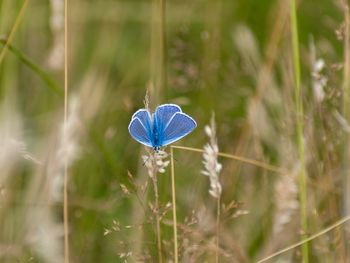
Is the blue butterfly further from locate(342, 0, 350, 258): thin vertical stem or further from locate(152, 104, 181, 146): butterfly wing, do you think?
locate(342, 0, 350, 258): thin vertical stem

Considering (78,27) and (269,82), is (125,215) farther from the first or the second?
(78,27)

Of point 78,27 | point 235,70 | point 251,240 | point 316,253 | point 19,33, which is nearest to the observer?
point 316,253

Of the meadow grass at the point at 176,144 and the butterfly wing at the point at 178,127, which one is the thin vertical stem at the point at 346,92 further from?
the butterfly wing at the point at 178,127

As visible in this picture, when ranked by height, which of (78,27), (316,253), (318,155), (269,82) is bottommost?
(316,253)

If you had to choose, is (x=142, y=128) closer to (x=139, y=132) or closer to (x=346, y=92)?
(x=139, y=132)

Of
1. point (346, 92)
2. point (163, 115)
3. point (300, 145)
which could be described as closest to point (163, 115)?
point (163, 115)

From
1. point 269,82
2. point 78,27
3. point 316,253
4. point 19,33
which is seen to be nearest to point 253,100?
point 269,82

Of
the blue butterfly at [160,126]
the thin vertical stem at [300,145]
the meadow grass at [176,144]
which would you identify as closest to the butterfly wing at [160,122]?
the blue butterfly at [160,126]
